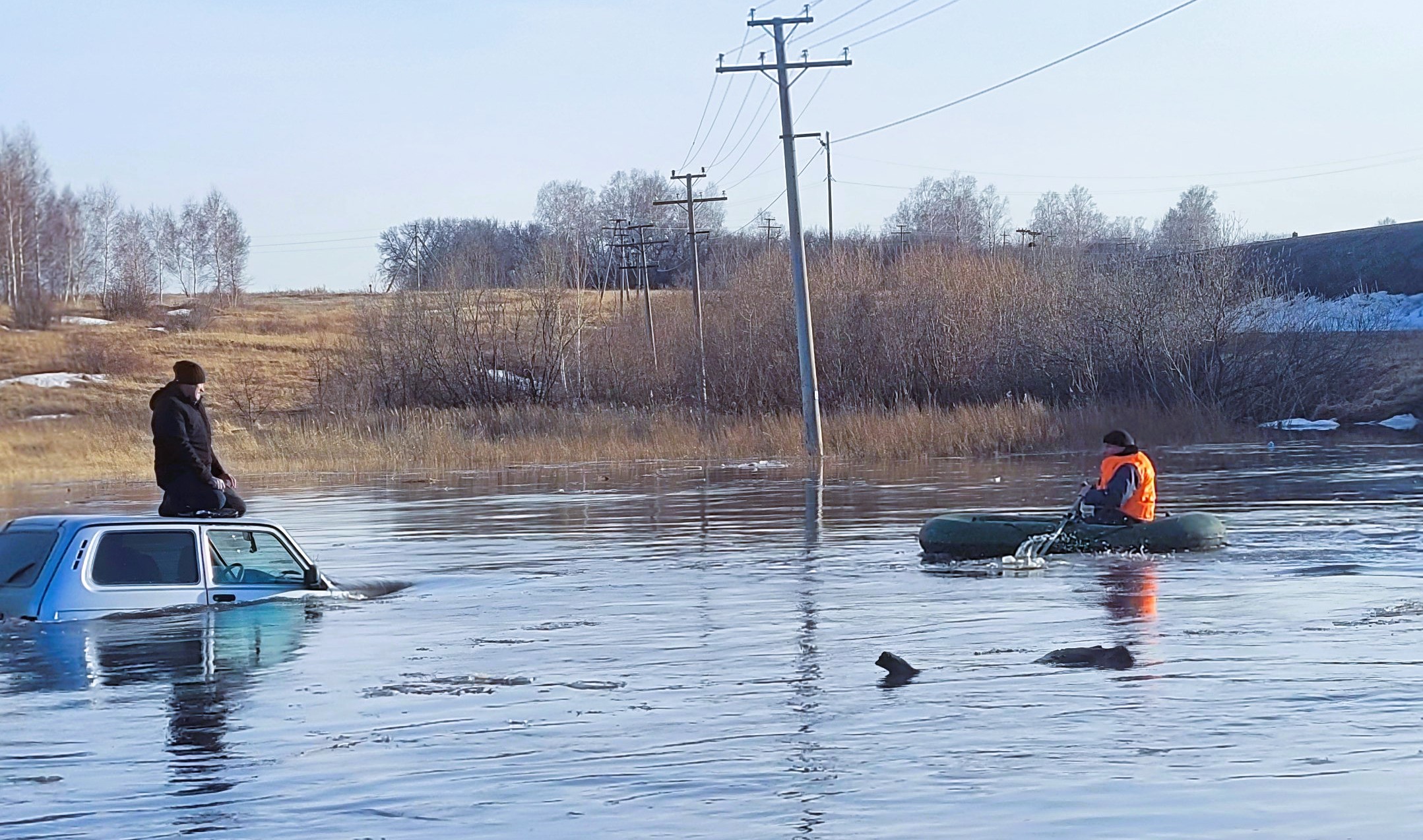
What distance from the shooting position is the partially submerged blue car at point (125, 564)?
42.2ft

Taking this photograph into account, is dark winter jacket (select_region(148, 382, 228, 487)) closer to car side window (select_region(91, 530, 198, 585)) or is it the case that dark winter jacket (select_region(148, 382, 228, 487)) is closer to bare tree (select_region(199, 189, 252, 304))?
car side window (select_region(91, 530, 198, 585))

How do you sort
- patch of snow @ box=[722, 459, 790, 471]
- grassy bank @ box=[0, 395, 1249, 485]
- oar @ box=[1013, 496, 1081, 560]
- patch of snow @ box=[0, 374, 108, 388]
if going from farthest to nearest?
patch of snow @ box=[0, 374, 108, 388] → grassy bank @ box=[0, 395, 1249, 485] → patch of snow @ box=[722, 459, 790, 471] → oar @ box=[1013, 496, 1081, 560]

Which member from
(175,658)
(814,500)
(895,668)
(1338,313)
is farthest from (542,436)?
(895,668)

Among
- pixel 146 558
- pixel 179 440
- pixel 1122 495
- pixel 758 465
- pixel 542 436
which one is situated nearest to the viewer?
pixel 146 558

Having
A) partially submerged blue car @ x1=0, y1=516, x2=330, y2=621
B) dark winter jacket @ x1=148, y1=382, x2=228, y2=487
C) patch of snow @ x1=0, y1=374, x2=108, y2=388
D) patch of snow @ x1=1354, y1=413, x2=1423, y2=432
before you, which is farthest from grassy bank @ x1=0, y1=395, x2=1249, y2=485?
partially submerged blue car @ x1=0, y1=516, x2=330, y2=621

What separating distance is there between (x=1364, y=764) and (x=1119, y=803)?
5.44 feet

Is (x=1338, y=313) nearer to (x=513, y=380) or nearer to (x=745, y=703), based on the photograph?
(x=513, y=380)

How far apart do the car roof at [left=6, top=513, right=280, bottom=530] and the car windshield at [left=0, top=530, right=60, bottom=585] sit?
0.06 metres

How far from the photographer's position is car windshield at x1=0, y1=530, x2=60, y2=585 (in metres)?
12.9

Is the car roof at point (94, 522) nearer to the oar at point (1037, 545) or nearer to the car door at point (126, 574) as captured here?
the car door at point (126, 574)

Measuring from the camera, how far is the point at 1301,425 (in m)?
53.9

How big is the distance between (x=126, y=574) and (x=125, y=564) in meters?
0.07

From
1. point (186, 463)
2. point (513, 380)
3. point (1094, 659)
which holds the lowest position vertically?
point (1094, 659)

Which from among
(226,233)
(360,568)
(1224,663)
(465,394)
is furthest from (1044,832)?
(226,233)
